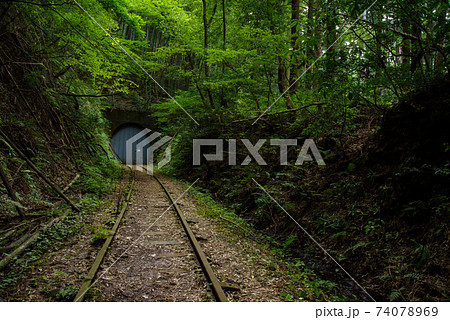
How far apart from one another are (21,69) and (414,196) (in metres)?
10.6

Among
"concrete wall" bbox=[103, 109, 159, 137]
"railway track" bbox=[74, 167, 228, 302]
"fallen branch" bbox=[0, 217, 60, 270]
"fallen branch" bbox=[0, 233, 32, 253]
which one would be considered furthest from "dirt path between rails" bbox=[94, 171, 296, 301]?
"concrete wall" bbox=[103, 109, 159, 137]

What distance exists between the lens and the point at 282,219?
22.0 ft

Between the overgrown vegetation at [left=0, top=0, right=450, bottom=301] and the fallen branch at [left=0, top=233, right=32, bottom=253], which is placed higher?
the overgrown vegetation at [left=0, top=0, right=450, bottom=301]

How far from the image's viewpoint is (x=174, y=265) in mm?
4156

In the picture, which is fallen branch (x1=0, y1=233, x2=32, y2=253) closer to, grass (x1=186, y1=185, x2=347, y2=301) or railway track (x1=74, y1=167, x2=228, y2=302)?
railway track (x1=74, y1=167, x2=228, y2=302)

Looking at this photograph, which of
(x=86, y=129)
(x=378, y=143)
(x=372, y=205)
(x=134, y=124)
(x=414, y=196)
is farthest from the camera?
(x=134, y=124)

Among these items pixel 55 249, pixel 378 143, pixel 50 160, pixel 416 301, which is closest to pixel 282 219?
pixel 378 143

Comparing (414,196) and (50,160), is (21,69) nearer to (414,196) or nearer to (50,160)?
(50,160)

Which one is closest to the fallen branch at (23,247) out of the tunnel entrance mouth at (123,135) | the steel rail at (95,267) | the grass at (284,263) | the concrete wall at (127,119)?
the steel rail at (95,267)

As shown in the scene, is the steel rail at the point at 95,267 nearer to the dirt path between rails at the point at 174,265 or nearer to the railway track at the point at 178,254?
the railway track at the point at 178,254

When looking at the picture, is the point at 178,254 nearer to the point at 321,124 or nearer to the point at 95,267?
the point at 95,267

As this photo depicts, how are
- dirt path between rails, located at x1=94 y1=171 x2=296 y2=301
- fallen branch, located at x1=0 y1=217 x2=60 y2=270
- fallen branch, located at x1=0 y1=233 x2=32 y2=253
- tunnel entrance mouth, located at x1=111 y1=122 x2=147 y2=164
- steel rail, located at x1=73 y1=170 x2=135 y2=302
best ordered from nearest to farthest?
steel rail, located at x1=73 y1=170 x2=135 y2=302
dirt path between rails, located at x1=94 y1=171 x2=296 y2=301
fallen branch, located at x1=0 y1=217 x2=60 y2=270
fallen branch, located at x1=0 y1=233 x2=32 y2=253
tunnel entrance mouth, located at x1=111 y1=122 x2=147 y2=164

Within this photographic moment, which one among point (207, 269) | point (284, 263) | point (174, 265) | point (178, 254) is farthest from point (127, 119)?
point (207, 269)

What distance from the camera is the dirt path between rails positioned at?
336 centimetres
